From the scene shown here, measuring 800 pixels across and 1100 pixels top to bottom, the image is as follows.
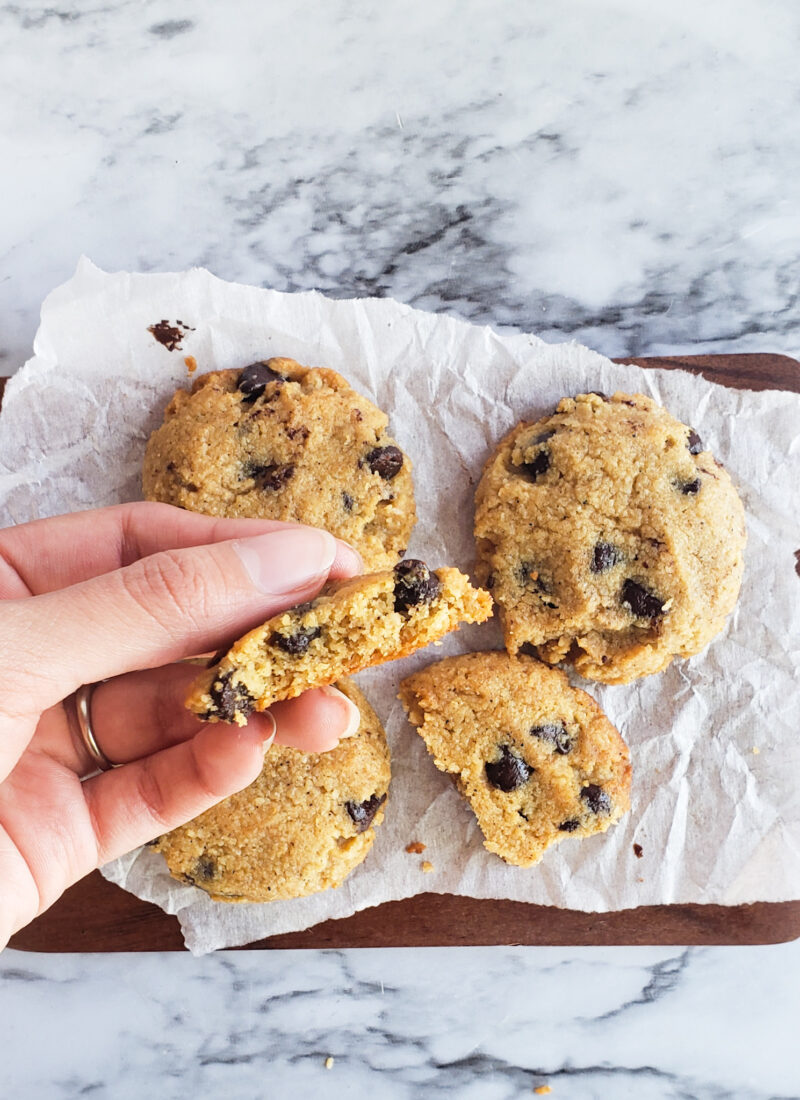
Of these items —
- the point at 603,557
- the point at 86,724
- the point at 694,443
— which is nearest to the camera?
the point at 86,724

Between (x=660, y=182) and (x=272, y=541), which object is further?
(x=660, y=182)

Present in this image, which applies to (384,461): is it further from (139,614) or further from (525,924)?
(525,924)

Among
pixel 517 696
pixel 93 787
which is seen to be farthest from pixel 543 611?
pixel 93 787

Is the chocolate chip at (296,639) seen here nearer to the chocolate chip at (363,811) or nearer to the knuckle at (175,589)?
the knuckle at (175,589)

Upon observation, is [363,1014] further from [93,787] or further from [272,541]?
[272,541]

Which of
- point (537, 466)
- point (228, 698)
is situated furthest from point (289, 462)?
point (228, 698)

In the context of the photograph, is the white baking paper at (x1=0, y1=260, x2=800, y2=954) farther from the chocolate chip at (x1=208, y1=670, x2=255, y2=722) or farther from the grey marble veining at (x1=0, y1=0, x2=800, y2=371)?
the chocolate chip at (x1=208, y1=670, x2=255, y2=722)
